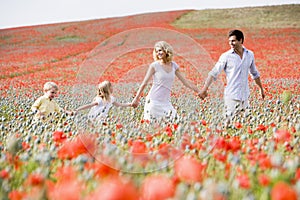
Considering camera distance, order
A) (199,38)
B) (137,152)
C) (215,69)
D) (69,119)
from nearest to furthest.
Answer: (137,152) → (69,119) → (215,69) → (199,38)

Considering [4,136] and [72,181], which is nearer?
[72,181]

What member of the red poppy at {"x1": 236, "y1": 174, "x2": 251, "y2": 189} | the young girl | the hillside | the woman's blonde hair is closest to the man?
the woman's blonde hair

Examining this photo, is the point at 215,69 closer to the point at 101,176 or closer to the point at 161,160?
the point at 161,160

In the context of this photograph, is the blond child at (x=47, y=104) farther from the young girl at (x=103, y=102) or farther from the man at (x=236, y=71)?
the man at (x=236, y=71)

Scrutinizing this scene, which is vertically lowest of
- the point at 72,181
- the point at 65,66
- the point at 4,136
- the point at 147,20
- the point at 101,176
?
the point at 147,20

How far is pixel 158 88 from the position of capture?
6.00 m

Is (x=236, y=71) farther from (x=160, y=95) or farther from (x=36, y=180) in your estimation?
(x=36, y=180)

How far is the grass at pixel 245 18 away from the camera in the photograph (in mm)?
33938

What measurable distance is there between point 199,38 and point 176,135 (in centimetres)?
2304

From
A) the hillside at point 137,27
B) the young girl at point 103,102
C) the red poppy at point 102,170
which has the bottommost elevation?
the hillside at point 137,27

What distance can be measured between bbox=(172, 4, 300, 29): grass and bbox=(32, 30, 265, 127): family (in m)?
26.4

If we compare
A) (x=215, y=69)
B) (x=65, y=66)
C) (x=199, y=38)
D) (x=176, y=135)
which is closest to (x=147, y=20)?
(x=199, y=38)

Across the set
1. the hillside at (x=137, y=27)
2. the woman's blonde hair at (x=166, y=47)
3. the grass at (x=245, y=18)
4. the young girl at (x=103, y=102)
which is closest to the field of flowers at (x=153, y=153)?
the young girl at (x=103, y=102)

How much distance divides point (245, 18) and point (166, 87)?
32.8m
